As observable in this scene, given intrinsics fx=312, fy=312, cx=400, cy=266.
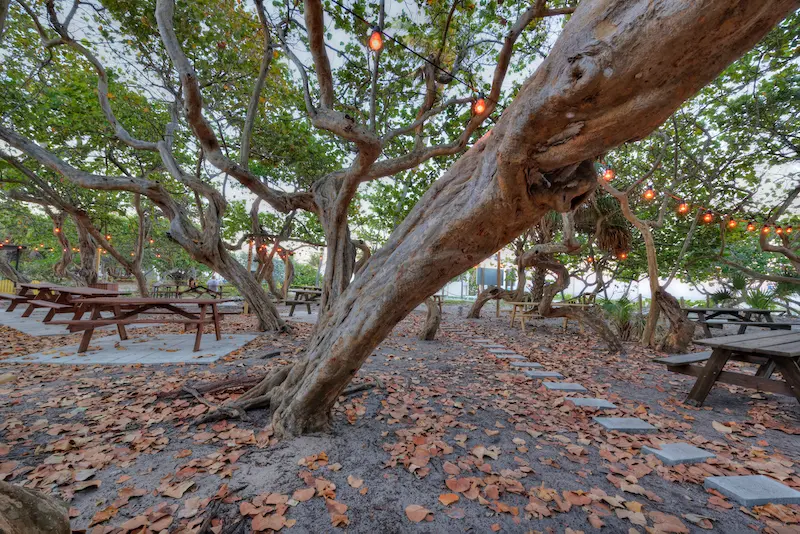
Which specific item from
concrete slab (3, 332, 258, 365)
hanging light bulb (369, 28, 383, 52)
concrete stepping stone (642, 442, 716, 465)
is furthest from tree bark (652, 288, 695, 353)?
concrete slab (3, 332, 258, 365)

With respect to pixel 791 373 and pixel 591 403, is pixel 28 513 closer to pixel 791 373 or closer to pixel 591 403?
pixel 591 403

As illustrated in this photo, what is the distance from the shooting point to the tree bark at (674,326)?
6109mm

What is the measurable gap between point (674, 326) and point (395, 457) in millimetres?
6811

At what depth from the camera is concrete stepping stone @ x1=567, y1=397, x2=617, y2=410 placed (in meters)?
3.29

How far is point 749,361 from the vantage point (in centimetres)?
350

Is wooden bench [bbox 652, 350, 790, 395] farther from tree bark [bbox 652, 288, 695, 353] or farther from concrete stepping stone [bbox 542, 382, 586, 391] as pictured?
tree bark [bbox 652, 288, 695, 353]

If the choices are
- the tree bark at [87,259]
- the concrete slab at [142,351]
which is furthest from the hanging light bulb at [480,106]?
the tree bark at [87,259]

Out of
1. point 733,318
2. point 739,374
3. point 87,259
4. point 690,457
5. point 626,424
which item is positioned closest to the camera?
point 690,457

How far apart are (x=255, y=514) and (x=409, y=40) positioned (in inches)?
269

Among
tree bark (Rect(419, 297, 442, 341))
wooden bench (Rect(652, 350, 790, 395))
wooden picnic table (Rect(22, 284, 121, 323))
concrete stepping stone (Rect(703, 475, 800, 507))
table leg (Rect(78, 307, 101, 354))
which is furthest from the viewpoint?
tree bark (Rect(419, 297, 442, 341))

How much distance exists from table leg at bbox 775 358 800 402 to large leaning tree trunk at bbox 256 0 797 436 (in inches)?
129

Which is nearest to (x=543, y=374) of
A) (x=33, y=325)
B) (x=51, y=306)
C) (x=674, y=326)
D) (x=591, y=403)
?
(x=591, y=403)

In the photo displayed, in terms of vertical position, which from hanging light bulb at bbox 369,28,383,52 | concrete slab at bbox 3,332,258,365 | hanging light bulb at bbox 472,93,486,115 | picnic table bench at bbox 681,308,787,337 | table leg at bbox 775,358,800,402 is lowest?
concrete slab at bbox 3,332,258,365

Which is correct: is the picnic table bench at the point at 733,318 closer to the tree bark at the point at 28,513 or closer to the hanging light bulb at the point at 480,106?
the hanging light bulb at the point at 480,106
